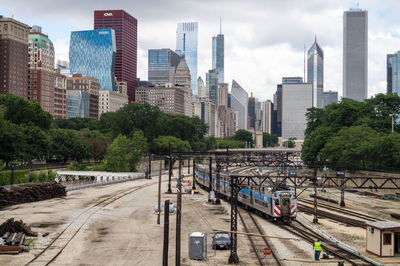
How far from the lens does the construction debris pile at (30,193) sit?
57.5m

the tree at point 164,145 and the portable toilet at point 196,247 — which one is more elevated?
the tree at point 164,145

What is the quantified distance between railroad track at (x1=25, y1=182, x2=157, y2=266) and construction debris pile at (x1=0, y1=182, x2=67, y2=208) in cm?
910

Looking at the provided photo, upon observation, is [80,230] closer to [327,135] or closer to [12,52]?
[327,135]

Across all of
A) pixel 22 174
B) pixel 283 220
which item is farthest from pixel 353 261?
pixel 22 174

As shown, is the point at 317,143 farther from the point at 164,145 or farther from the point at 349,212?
the point at 349,212

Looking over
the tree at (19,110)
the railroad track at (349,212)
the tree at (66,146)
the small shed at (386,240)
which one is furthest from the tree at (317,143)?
the small shed at (386,240)

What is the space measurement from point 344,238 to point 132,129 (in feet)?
400

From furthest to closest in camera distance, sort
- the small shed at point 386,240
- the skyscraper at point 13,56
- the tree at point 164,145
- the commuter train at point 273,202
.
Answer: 1. the skyscraper at point 13,56
2. the tree at point 164,145
3. the commuter train at point 273,202
4. the small shed at point 386,240

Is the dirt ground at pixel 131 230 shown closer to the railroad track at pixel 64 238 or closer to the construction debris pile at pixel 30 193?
the railroad track at pixel 64 238

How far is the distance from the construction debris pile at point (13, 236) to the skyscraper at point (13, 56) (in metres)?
167

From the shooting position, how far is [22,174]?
258 ft

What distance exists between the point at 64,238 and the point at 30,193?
2712cm

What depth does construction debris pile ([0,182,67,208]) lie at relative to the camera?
57534 mm

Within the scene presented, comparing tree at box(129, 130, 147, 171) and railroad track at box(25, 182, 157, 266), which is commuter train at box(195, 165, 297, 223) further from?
tree at box(129, 130, 147, 171)
